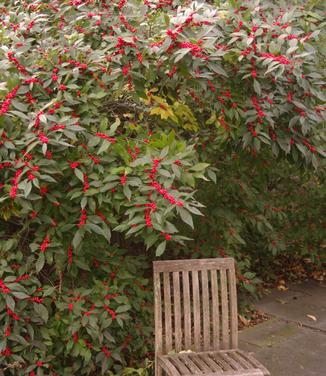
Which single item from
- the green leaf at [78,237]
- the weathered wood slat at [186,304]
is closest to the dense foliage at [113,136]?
the green leaf at [78,237]

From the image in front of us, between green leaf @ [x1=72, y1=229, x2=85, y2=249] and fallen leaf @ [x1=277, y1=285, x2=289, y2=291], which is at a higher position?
green leaf @ [x1=72, y1=229, x2=85, y2=249]

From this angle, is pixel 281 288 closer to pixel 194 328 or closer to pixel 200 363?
pixel 194 328

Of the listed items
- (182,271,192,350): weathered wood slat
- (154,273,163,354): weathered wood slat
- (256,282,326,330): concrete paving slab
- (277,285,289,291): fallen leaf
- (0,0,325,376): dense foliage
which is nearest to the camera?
(0,0,325,376): dense foliage

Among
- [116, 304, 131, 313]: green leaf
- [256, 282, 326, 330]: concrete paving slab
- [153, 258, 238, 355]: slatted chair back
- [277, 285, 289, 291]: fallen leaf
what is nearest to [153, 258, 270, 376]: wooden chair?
[153, 258, 238, 355]: slatted chair back

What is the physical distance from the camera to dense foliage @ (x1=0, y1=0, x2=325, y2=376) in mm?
2766

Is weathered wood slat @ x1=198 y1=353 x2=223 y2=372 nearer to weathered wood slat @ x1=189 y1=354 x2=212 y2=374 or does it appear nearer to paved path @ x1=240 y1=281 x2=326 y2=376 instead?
weathered wood slat @ x1=189 y1=354 x2=212 y2=374

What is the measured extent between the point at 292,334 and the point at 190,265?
181 cm

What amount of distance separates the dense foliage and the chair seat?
1.28ft

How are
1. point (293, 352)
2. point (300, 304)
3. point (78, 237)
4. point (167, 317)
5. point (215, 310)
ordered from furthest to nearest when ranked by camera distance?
point (300, 304) < point (293, 352) < point (215, 310) < point (167, 317) < point (78, 237)

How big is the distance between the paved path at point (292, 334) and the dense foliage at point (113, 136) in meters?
0.97

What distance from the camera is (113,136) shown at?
307 centimetres

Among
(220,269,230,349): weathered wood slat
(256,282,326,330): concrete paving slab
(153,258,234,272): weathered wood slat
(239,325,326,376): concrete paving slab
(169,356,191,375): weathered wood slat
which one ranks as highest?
(153,258,234,272): weathered wood slat

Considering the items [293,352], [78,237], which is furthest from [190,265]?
[293,352]

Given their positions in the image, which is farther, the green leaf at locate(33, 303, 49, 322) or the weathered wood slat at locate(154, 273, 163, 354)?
the weathered wood slat at locate(154, 273, 163, 354)
